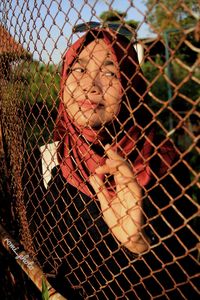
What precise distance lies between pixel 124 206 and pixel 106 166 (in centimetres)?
16

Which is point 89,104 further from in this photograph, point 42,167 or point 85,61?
point 42,167

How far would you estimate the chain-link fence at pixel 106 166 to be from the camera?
1109 millimetres

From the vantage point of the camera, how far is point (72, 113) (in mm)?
1595

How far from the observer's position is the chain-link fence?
1.11 m

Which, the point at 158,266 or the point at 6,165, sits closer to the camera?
the point at 158,266

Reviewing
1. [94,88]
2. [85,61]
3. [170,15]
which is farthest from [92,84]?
[170,15]

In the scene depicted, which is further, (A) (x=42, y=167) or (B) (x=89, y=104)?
(A) (x=42, y=167)

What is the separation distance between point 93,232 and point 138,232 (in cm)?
53

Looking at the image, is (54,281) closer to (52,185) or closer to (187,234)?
(52,185)

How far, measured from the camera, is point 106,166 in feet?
4.45

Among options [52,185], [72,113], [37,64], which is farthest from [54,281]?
[37,64]

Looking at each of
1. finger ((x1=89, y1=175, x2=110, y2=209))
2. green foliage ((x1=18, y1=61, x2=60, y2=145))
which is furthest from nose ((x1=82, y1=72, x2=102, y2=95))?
finger ((x1=89, y1=175, x2=110, y2=209))

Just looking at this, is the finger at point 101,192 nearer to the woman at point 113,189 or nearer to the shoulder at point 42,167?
the woman at point 113,189

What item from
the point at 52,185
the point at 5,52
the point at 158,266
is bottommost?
the point at 158,266
